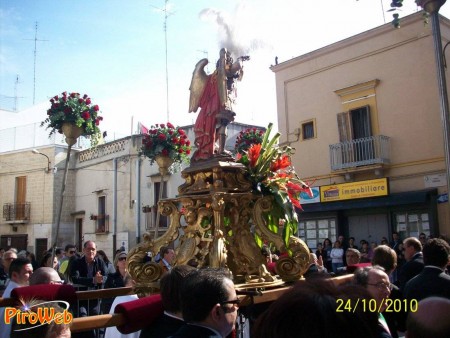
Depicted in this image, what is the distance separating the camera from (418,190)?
14133mm

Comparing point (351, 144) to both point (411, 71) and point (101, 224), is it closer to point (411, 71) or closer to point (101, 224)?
point (411, 71)

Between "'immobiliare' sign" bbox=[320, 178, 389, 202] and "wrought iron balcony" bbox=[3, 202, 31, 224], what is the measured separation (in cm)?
1771

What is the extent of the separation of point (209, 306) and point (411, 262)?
369 cm

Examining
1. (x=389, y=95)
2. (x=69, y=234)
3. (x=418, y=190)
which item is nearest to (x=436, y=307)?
(x=418, y=190)

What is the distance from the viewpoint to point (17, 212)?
2638 centimetres

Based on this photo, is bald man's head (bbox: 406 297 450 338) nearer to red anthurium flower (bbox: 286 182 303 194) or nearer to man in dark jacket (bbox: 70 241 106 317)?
red anthurium flower (bbox: 286 182 303 194)

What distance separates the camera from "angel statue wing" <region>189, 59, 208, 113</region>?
423 centimetres

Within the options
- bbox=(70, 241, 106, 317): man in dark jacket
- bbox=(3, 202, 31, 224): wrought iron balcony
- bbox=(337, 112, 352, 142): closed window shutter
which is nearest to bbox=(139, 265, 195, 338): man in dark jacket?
bbox=(70, 241, 106, 317): man in dark jacket

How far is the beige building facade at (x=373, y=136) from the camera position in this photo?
14.0 metres

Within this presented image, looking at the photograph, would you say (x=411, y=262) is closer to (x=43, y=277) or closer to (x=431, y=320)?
(x=431, y=320)

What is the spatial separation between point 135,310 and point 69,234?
85.2 ft

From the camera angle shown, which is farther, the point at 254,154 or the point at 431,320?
the point at 254,154

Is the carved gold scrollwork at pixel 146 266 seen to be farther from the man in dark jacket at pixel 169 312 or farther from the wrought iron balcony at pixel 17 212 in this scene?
the wrought iron balcony at pixel 17 212

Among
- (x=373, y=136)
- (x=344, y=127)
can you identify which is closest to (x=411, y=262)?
(x=373, y=136)
